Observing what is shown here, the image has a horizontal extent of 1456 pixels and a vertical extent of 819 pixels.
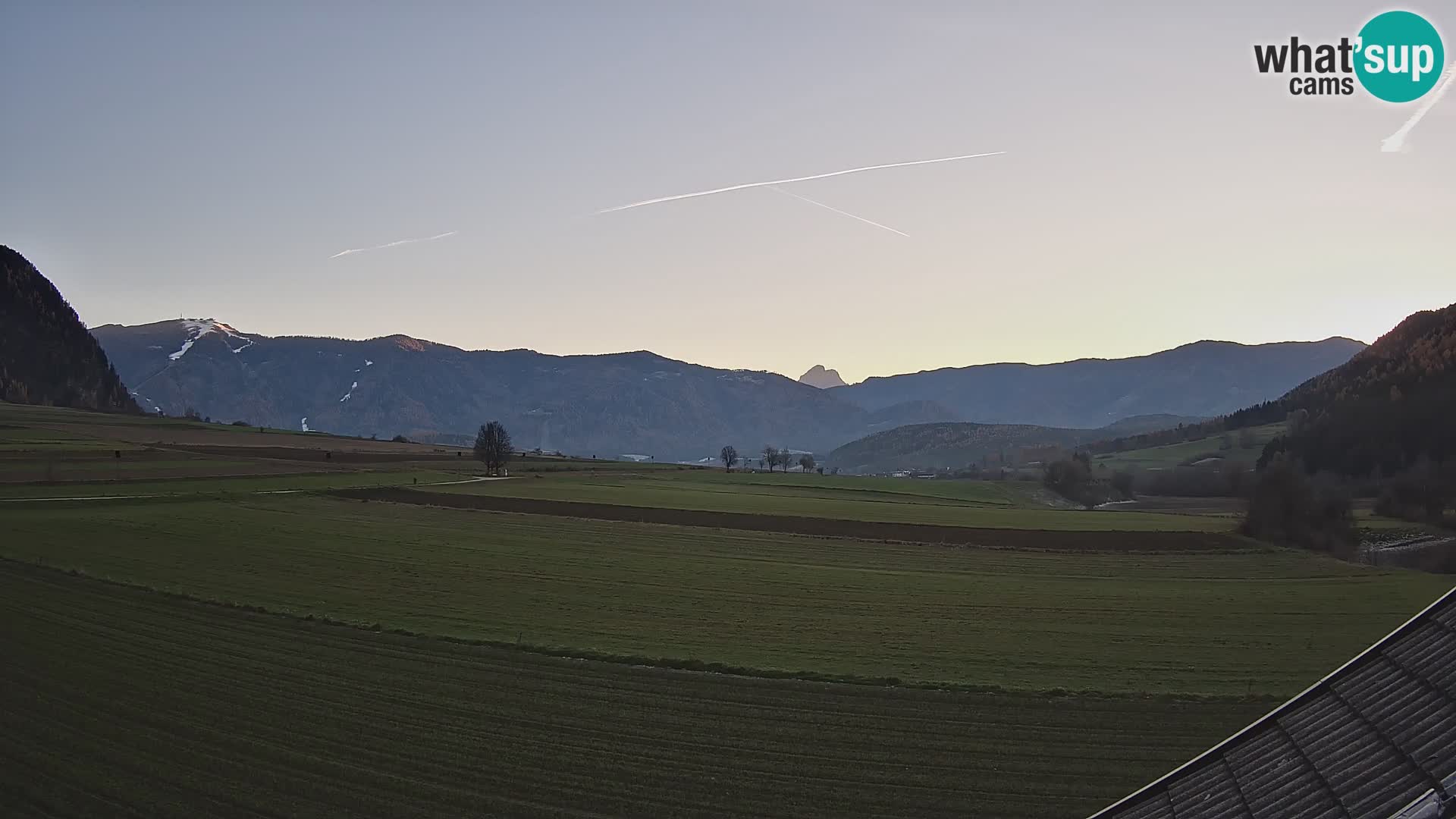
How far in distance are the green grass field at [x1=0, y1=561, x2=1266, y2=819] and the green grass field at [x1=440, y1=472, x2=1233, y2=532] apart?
5460 cm

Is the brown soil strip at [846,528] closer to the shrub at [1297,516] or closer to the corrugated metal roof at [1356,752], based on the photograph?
the shrub at [1297,516]

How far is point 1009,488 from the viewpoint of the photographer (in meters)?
148

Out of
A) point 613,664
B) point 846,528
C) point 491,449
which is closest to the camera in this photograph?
point 613,664

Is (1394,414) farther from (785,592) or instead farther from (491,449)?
(491,449)

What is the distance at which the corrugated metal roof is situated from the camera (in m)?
7.14

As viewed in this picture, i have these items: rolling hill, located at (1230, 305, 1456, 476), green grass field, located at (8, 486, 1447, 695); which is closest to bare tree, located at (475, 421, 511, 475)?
green grass field, located at (8, 486, 1447, 695)

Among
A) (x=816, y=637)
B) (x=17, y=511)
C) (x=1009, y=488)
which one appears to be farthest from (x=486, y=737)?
(x=1009, y=488)

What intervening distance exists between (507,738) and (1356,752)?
1701 cm

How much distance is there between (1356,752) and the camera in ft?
26.1

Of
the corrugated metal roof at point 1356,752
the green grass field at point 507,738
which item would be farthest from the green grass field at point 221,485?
the corrugated metal roof at point 1356,752

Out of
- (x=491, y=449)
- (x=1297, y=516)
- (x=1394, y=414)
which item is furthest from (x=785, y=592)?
(x=1394, y=414)

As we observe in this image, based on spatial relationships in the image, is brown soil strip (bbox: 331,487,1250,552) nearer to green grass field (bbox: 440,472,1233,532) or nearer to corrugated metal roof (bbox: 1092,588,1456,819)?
green grass field (bbox: 440,472,1233,532)

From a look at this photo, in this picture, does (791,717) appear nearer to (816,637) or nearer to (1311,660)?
(816,637)

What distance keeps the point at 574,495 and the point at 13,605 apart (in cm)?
5876
